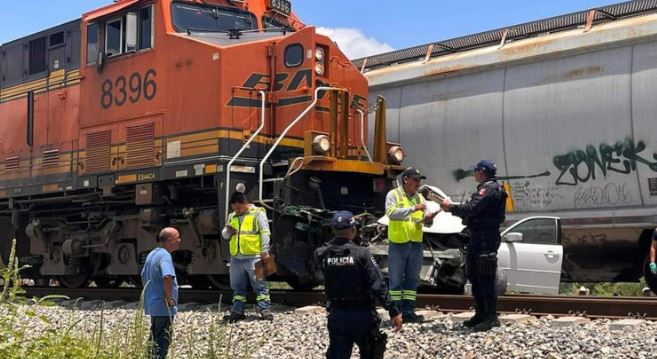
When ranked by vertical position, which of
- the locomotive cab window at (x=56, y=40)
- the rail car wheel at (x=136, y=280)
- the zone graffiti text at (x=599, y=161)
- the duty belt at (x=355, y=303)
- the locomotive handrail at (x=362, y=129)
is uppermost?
the locomotive cab window at (x=56, y=40)

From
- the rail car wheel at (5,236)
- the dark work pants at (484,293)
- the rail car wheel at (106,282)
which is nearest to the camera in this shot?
the dark work pants at (484,293)

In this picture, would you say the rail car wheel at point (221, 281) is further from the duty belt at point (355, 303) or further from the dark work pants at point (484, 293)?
the duty belt at point (355, 303)

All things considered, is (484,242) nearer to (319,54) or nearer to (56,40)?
(319,54)

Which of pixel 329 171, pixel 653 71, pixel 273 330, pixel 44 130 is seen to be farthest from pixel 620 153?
pixel 44 130

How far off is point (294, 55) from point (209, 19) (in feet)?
4.77

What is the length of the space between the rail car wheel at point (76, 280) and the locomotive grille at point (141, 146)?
8.54ft

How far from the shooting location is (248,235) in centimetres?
877

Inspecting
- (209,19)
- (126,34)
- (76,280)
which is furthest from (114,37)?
(76,280)

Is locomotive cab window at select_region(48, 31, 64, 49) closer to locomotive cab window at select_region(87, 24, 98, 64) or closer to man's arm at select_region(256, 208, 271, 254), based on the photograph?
locomotive cab window at select_region(87, 24, 98, 64)

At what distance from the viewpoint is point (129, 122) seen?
1110cm

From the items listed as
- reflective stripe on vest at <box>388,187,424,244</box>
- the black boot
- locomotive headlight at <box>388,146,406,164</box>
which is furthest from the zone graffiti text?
the black boot

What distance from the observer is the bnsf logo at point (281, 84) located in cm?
1030

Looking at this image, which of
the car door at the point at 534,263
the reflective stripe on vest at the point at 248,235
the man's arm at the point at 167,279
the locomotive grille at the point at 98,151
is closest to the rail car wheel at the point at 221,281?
the locomotive grille at the point at 98,151

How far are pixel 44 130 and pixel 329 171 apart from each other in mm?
5285
